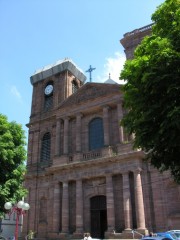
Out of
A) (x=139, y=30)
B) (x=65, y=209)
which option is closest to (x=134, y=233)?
(x=65, y=209)

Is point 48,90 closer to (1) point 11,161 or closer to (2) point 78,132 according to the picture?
(2) point 78,132

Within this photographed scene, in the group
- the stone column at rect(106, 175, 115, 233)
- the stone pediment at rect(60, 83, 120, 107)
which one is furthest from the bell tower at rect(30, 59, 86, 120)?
the stone column at rect(106, 175, 115, 233)

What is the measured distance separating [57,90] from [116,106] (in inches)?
341

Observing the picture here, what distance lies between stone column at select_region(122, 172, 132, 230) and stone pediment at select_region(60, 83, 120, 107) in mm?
7741

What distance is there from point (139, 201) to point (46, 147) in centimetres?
1211

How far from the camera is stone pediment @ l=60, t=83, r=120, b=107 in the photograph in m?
26.7

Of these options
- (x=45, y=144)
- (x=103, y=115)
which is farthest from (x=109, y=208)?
(x=45, y=144)

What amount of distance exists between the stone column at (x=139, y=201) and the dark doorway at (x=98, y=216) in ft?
11.4

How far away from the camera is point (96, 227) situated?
23484 millimetres

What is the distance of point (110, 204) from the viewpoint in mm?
22344

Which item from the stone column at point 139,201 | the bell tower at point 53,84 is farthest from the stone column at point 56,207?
the bell tower at point 53,84

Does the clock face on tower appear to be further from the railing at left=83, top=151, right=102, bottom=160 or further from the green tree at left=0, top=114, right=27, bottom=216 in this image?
the green tree at left=0, top=114, right=27, bottom=216

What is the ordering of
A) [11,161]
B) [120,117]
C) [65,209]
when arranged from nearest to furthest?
[11,161]
[65,209]
[120,117]

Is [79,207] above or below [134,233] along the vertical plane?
above
